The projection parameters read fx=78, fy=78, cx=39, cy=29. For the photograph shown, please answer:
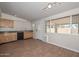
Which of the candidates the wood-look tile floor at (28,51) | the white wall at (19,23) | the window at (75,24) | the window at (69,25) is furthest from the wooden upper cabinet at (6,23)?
the window at (75,24)

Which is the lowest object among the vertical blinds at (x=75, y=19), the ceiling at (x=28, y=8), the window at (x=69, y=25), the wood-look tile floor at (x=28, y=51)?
the wood-look tile floor at (x=28, y=51)

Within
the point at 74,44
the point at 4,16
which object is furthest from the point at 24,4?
the point at 74,44

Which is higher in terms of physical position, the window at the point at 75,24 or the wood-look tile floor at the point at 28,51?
the window at the point at 75,24

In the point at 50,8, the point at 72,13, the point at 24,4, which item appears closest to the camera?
the point at 24,4

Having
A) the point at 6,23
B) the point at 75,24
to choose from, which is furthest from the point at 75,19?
the point at 6,23

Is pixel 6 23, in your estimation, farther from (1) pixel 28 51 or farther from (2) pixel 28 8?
(1) pixel 28 51

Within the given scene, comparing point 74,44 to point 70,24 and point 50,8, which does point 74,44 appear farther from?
point 50,8

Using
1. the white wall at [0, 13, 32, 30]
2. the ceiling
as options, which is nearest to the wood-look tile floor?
the white wall at [0, 13, 32, 30]

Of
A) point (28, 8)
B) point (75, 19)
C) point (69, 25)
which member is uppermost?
point (28, 8)

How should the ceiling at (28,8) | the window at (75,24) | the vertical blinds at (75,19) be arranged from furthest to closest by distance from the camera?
the vertical blinds at (75,19)
the window at (75,24)
the ceiling at (28,8)

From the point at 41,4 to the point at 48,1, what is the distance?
0.18 metres

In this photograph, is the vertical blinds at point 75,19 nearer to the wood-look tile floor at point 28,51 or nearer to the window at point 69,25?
the window at point 69,25

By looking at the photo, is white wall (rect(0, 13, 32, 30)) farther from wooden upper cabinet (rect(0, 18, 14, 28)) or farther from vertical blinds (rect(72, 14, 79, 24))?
vertical blinds (rect(72, 14, 79, 24))

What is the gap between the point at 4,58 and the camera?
1.68 meters
